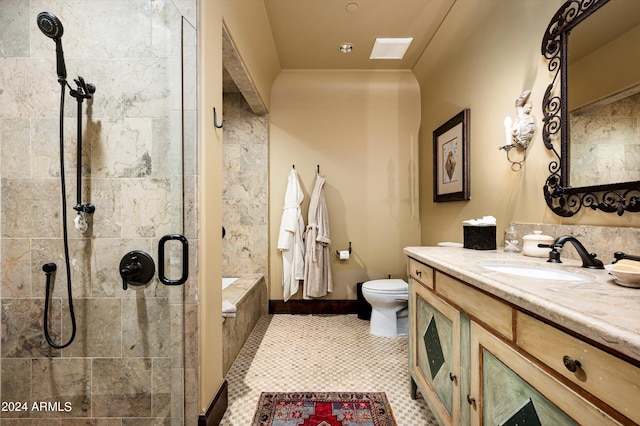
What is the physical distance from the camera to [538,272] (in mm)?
1167

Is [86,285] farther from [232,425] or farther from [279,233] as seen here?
[279,233]

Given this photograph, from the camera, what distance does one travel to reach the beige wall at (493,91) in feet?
5.06

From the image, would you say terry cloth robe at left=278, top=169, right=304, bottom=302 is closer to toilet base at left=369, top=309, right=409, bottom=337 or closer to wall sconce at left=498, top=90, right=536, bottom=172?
toilet base at left=369, top=309, right=409, bottom=337

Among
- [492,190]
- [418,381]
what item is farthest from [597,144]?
[418,381]

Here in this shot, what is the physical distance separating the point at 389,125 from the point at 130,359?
3.06 meters

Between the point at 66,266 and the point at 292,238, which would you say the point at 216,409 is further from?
the point at 292,238

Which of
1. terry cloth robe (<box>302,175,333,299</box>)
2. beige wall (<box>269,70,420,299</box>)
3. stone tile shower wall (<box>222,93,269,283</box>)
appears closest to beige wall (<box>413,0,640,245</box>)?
beige wall (<box>269,70,420,299</box>)

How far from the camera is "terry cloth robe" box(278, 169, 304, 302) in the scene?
3.06m

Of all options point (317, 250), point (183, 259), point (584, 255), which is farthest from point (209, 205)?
point (317, 250)

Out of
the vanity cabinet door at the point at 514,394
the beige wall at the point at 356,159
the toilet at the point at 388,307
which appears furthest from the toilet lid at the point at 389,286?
the vanity cabinet door at the point at 514,394

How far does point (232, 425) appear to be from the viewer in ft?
4.95

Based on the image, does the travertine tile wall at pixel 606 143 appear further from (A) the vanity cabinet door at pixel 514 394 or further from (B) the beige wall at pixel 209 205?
(B) the beige wall at pixel 209 205

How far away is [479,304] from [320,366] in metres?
1.44

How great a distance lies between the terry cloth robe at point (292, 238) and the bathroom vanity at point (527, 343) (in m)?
1.75
